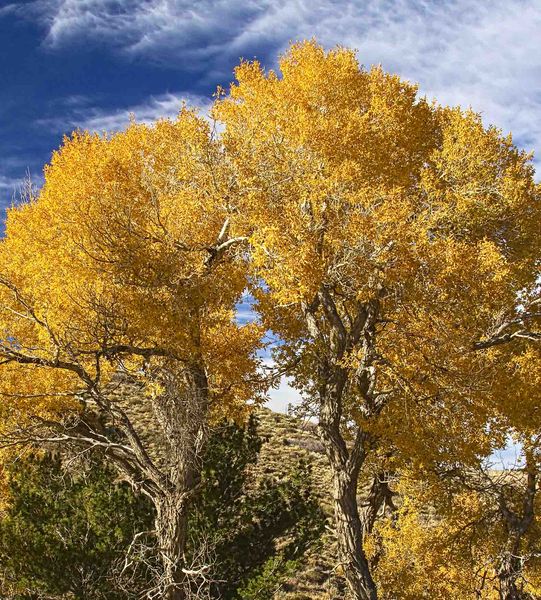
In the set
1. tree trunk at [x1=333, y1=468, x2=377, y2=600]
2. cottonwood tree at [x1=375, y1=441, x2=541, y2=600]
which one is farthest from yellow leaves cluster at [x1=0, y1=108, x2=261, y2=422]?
cottonwood tree at [x1=375, y1=441, x2=541, y2=600]

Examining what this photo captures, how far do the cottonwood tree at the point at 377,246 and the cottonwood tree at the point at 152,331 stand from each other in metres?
1.18

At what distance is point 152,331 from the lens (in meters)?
11.2

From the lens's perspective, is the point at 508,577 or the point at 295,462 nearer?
the point at 508,577

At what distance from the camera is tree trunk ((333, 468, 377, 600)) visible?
456 inches

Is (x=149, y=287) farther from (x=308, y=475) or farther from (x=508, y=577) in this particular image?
(x=508, y=577)

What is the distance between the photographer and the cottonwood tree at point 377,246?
10.4m

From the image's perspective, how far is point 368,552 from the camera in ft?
54.4

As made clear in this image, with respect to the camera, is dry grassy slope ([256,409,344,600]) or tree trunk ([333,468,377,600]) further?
dry grassy slope ([256,409,344,600])

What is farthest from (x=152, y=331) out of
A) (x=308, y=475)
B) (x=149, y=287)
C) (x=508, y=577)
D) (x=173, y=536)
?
(x=508, y=577)

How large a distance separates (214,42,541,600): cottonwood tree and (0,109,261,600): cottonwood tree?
1182 millimetres

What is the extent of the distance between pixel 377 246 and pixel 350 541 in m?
6.18

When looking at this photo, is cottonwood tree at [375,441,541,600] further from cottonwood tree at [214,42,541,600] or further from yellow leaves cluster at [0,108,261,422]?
yellow leaves cluster at [0,108,261,422]

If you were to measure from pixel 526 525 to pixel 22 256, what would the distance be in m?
15.4

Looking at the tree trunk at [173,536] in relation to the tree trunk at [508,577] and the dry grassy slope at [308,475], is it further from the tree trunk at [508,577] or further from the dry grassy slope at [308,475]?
the tree trunk at [508,577]
